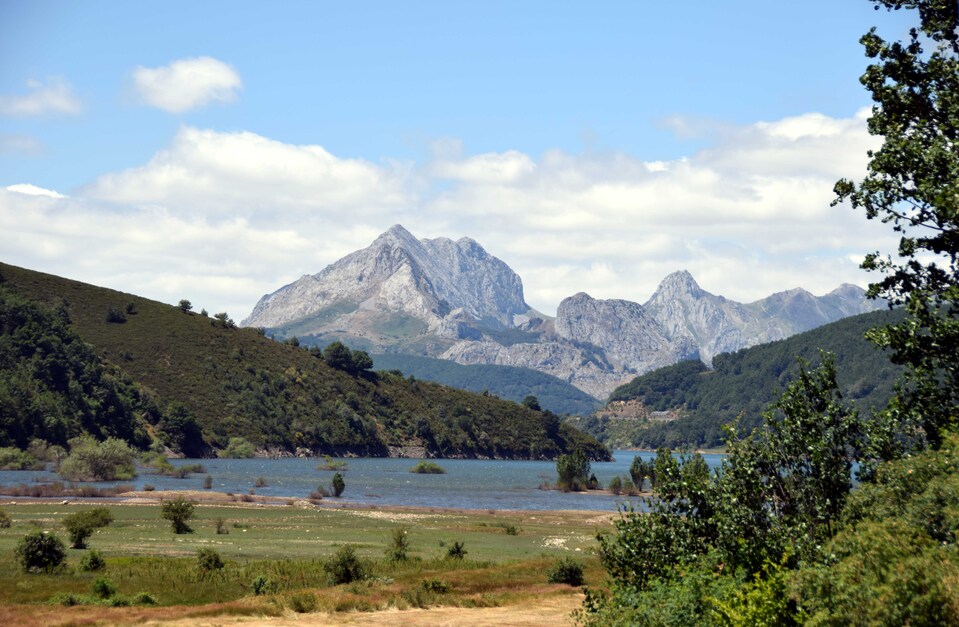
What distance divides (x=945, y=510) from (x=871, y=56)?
50.8 ft

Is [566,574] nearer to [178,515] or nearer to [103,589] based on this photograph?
[103,589]

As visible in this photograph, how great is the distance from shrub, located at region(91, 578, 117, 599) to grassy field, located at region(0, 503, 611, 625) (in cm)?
35

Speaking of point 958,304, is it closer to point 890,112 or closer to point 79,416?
point 890,112

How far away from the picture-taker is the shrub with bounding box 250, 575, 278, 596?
48.8m

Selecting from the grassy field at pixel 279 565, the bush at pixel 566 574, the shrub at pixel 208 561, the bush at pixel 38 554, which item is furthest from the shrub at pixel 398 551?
the bush at pixel 38 554

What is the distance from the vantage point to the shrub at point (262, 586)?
160 feet

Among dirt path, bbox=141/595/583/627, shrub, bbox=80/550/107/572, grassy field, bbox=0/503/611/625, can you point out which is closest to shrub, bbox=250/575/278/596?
grassy field, bbox=0/503/611/625

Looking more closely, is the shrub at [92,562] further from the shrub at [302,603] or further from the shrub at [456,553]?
the shrub at [456,553]

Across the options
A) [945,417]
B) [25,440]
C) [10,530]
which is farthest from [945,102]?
[25,440]

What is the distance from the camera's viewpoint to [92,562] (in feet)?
175

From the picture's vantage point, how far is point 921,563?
20109mm

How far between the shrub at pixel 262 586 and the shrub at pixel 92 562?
10.0 meters

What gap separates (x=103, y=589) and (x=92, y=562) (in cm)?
871

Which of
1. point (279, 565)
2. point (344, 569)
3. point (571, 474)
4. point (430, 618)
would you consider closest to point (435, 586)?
point (344, 569)
